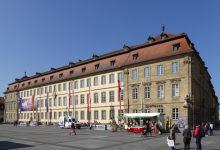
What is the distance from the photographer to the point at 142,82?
1603 inches

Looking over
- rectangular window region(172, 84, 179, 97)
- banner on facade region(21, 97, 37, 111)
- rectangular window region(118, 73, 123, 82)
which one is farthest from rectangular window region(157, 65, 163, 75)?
banner on facade region(21, 97, 37, 111)

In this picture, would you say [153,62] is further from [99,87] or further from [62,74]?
[62,74]

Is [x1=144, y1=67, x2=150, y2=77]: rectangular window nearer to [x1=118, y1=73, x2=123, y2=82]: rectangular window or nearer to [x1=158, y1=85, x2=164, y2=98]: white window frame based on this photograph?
[x1=158, y1=85, x2=164, y2=98]: white window frame

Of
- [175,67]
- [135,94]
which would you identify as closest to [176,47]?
[175,67]

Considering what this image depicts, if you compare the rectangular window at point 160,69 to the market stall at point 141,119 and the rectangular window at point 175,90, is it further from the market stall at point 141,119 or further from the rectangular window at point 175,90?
the market stall at point 141,119

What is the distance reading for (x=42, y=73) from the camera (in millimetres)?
75000

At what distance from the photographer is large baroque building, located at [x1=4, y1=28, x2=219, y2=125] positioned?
35.8m

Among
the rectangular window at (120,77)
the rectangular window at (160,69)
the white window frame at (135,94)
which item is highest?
the rectangular window at (160,69)

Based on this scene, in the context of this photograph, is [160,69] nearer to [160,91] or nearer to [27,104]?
[160,91]

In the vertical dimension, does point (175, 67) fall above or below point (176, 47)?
below

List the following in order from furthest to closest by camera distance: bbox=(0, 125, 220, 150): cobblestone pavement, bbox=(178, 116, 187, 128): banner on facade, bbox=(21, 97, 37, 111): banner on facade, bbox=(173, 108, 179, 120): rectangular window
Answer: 1. bbox=(21, 97, 37, 111): banner on facade
2. bbox=(173, 108, 179, 120): rectangular window
3. bbox=(178, 116, 187, 128): banner on facade
4. bbox=(0, 125, 220, 150): cobblestone pavement

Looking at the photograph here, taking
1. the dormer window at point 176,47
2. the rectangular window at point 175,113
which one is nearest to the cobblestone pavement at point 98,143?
the rectangular window at point 175,113

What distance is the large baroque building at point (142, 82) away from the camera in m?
35.8

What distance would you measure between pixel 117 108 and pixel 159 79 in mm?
11525
